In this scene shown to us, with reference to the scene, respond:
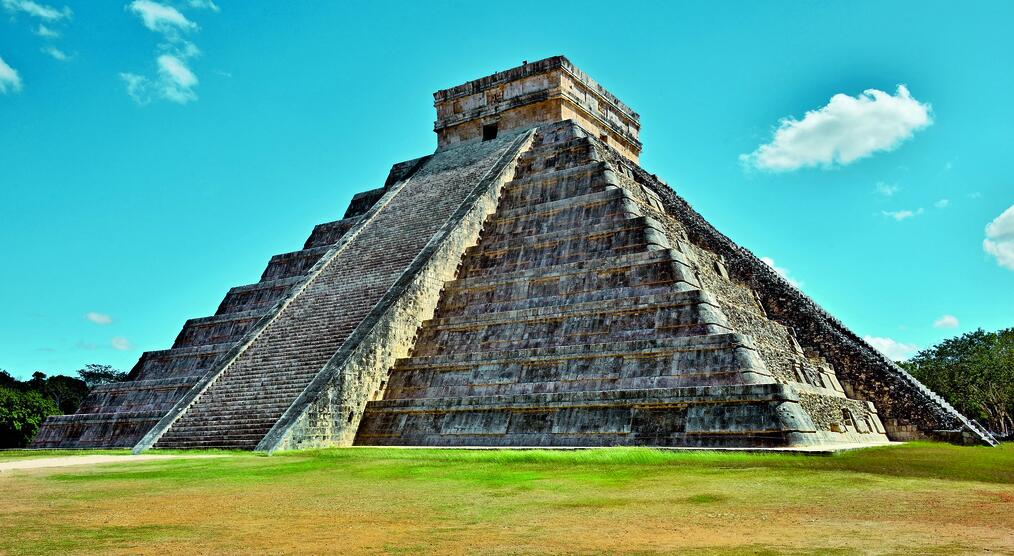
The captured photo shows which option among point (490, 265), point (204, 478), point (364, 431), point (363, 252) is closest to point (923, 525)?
Result: point (204, 478)

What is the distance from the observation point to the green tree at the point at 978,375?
30266mm

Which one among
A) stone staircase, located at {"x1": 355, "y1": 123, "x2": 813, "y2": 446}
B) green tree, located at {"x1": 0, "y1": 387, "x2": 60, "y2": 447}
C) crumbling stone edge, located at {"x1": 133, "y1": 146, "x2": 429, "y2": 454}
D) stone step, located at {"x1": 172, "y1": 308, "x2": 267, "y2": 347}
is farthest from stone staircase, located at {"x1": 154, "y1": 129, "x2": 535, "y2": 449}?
green tree, located at {"x1": 0, "y1": 387, "x2": 60, "y2": 447}

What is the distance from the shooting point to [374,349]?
13.8 metres

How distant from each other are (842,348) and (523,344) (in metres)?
6.93

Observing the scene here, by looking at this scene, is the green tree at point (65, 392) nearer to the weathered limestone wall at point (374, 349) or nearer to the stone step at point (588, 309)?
the weathered limestone wall at point (374, 349)

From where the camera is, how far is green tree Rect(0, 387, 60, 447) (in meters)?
21.5

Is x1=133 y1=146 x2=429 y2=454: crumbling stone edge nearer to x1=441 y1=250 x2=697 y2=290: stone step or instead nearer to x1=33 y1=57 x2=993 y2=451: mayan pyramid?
x1=33 y1=57 x2=993 y2=451: mayan pyramid

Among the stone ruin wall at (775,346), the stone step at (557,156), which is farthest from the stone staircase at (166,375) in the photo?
the stone ruin wall at (775,346)

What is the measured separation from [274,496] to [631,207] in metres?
9.96

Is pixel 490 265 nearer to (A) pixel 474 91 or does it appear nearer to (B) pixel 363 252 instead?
(B) pixel 363 252

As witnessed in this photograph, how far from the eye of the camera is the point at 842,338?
52.5ft

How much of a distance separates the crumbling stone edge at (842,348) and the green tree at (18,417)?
17.6m

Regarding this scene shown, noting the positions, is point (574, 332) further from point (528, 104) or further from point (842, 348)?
point (528, 104)

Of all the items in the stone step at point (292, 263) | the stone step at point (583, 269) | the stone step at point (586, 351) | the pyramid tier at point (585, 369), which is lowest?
the pyramid tier at point (585, 369)
